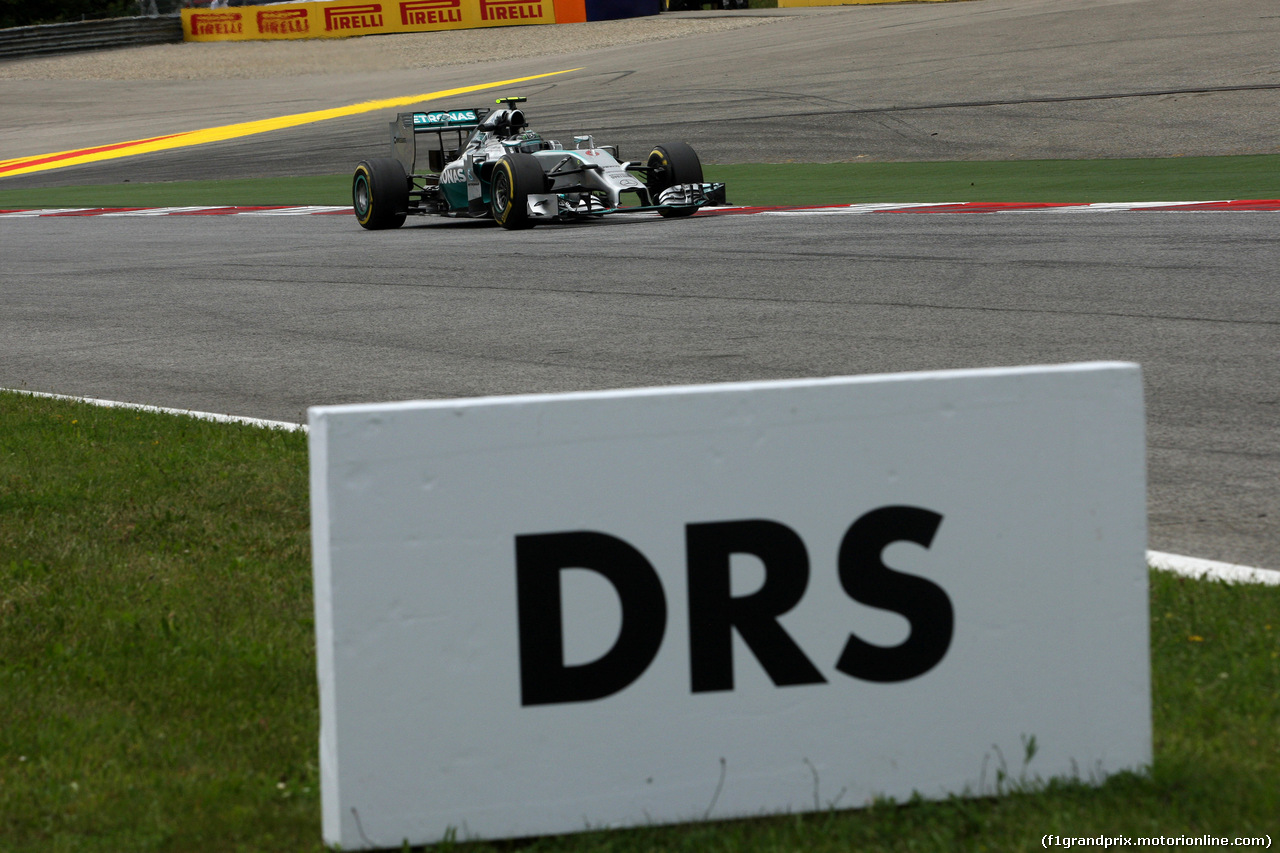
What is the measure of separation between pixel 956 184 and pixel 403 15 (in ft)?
126

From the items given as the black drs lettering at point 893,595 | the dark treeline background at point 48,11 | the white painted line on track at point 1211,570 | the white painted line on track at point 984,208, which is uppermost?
the dark treeline background at point 48,11

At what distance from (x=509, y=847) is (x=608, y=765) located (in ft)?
0.82

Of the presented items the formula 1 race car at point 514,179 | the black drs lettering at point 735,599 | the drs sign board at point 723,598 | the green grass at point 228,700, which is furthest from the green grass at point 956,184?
the black drs lettering at point 735,599

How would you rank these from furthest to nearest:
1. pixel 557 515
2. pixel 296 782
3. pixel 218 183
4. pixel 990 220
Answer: pixel 218 183
pixel 990 220
pixel 296 782
pixel 557 515

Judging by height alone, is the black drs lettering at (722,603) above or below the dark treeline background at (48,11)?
below

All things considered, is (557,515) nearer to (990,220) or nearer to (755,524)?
(755,524)

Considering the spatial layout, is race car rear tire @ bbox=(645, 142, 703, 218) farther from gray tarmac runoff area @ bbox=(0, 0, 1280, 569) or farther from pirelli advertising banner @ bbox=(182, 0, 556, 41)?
pirelli advertising banner @ bbox=(182, 0, 556, 41)

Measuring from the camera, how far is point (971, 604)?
3.00 meters

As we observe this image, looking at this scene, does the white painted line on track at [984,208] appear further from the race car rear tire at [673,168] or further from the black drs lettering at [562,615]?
the black drs lettering at [562,615]

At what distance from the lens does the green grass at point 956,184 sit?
1628cm

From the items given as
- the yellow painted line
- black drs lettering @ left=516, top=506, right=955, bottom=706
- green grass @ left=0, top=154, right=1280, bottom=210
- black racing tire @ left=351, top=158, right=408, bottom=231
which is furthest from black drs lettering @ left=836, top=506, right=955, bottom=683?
the yellow painted line

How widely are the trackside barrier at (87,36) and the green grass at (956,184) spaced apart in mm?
32113

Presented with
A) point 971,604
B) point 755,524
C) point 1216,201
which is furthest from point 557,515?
point 1216,201

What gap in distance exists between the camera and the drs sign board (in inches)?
111
